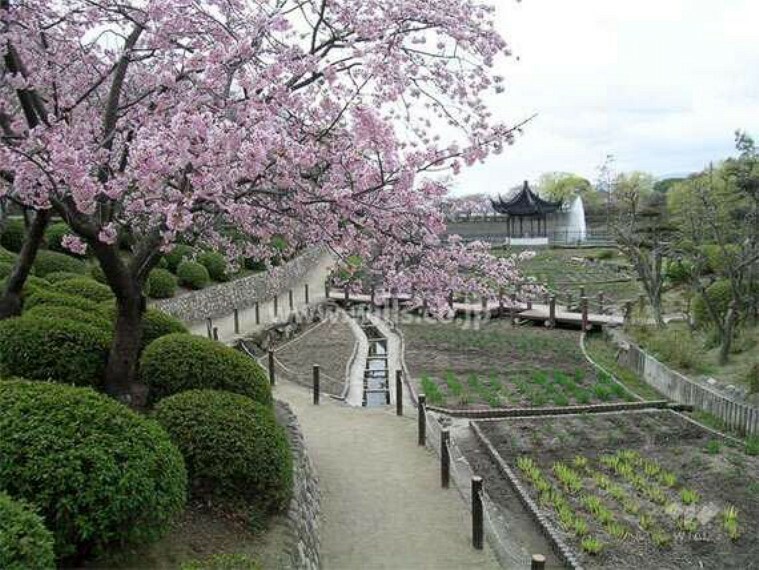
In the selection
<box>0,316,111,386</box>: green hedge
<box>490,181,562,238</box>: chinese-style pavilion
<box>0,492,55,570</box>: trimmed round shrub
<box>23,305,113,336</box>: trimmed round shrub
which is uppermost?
<box>490,181,562,238</box>: chinese-style pavilion

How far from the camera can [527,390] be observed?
1312cm

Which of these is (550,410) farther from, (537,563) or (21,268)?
(21,268)

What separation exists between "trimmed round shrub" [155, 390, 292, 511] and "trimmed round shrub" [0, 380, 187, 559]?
80cm

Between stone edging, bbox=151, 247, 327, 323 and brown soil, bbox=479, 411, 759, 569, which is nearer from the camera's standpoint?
brown soil, bbox=479, 411, 759, 569

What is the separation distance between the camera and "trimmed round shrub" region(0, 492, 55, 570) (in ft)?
10.1

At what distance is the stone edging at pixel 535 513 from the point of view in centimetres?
637

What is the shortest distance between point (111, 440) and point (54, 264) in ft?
47.2

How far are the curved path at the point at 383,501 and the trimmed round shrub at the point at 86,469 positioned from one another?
2.55 meters

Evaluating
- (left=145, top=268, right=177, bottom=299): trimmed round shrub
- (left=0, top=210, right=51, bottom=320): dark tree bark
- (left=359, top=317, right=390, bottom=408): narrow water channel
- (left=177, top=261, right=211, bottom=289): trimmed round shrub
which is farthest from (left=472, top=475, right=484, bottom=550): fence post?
(left=177, top=261, right=211, bottom=289): trimmed round shrub

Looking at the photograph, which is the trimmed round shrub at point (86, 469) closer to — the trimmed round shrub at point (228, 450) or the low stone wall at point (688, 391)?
the trimmed round shrub at point (228, 450)

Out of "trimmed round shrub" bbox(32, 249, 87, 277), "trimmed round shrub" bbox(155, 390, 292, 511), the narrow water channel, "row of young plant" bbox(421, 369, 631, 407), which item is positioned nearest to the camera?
"trimmed round shrub" bbox(155, 390, 292, 511)

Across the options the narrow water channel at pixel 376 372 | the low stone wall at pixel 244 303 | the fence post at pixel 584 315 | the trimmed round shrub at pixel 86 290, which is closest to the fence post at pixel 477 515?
the narrow water channel at pixel 376 372

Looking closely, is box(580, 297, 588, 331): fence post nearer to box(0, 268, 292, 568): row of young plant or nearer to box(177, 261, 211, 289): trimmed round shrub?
box(177, 261, 211, 289): trimmed round shrub

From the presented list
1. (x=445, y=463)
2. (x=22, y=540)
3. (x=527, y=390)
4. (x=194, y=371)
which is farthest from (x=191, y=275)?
(x=22, y=540)
